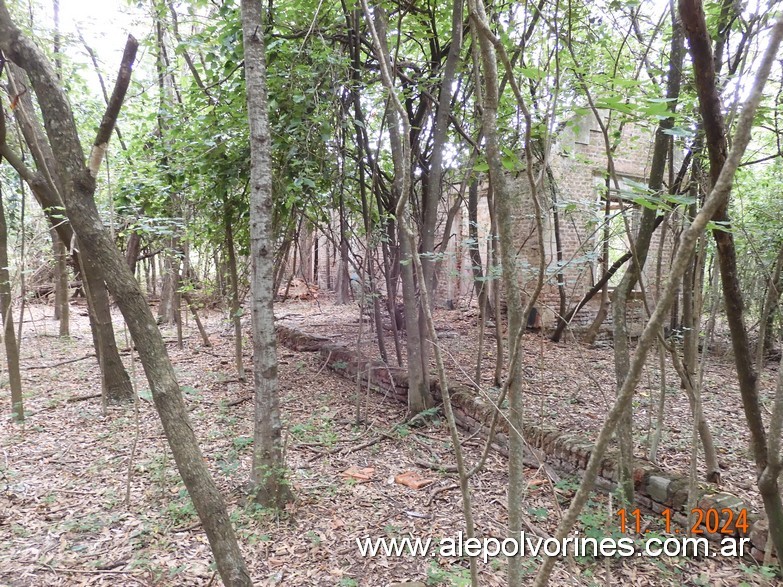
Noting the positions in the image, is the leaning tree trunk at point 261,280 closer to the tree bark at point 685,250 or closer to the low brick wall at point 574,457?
the low brick wall at point 574,457

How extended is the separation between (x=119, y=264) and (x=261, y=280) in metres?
1.35

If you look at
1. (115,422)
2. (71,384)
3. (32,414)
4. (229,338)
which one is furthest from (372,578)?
(229,338)

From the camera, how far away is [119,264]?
5.22ft

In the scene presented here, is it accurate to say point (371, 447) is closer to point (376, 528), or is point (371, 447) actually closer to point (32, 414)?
point (376, 528)

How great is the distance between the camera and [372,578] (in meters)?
2.43

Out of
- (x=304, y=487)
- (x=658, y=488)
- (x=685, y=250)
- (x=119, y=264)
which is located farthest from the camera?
(x=304, y=487)

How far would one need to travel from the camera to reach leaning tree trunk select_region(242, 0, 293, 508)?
9.42ft

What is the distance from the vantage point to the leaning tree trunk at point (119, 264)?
1.52 meters

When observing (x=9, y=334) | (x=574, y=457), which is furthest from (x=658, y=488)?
(x=9, y=334)

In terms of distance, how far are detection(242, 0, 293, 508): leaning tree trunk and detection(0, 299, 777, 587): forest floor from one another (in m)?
0.25

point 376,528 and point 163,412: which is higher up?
point 163,412

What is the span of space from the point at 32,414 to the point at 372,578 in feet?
13.7

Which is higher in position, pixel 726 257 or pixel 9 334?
pixel 726 257

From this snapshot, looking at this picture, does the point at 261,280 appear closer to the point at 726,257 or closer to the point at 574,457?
the point at 726,257
